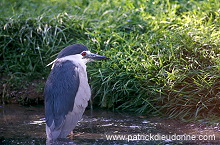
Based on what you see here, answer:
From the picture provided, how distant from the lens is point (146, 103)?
17.4ft

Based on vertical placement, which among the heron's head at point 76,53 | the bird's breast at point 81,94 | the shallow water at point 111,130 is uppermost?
the heron's head at point 76,53

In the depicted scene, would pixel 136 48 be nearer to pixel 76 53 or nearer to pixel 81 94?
pixel 76 53

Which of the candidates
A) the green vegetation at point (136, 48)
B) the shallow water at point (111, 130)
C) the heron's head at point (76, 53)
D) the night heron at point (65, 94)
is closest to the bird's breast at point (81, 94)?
the night heron at point (65, 94)

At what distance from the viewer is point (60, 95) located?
4.36m

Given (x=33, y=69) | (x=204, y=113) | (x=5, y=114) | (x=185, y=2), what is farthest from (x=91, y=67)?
(x=185, y=2)

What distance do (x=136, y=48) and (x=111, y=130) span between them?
1696 millimetres

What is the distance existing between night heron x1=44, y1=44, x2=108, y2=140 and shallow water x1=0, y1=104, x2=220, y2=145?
16cm

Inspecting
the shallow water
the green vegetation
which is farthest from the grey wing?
the green vegetation

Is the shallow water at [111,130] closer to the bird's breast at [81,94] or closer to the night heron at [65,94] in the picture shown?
the night heron at [65,94]

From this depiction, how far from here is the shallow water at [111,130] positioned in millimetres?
4133

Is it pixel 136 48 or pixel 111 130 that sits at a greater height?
pixel 136 48

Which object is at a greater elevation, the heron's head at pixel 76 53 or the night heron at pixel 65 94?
the heron's head at pixel 76 53

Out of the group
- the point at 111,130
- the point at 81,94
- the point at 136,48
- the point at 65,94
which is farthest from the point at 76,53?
the point at 136,48

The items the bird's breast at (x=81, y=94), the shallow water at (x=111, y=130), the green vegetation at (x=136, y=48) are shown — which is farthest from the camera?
the green vegetation at (x=136, y=48)
